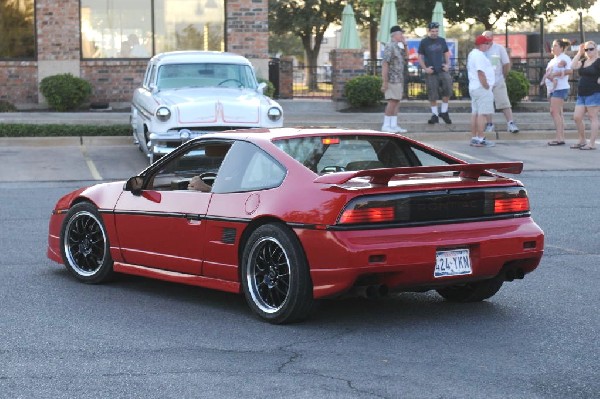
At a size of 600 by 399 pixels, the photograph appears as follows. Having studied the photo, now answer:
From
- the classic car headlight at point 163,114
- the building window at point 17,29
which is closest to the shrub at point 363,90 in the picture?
the building window at point 17,29

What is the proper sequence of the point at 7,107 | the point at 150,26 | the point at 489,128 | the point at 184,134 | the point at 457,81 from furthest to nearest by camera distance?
the point at 457,81
the point at 150,26
the point at 7,107
the point at 489,128
the point at 184,134

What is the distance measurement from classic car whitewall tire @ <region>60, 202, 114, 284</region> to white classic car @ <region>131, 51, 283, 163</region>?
25.3 ft

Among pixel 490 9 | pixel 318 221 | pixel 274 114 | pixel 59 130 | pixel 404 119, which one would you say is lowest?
pixel 318 221

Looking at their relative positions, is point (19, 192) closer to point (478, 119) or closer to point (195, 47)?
point (478, 119)

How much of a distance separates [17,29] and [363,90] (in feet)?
26.4

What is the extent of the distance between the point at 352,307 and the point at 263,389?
2314 mm

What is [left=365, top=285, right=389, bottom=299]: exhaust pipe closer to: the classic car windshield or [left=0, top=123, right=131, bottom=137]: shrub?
the classic car windshield

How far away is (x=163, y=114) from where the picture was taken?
1708cm

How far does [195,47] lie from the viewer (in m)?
28.3

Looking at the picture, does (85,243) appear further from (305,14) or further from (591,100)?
(305,14)

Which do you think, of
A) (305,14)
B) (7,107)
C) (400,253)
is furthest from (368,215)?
(305,14)

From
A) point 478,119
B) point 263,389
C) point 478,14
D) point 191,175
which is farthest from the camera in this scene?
point 478,14

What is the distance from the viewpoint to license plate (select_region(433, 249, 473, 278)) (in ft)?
24.0

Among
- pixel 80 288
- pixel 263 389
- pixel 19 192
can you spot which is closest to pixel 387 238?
pixel 263 389
